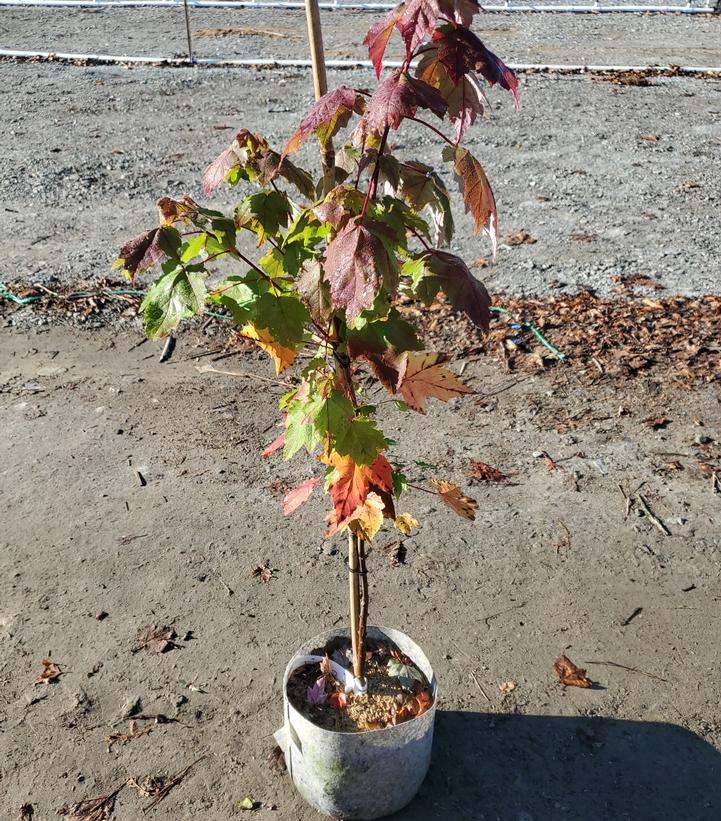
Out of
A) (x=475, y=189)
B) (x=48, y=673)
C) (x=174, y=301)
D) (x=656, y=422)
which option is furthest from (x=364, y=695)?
(x=656, y=422)

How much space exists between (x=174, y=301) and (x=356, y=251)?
42 centimetres

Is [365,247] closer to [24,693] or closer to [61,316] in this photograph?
[24,693]

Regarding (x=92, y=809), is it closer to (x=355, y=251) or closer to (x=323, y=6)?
(x=355, y=251)

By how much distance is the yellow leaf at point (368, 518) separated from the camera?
7.16 ft

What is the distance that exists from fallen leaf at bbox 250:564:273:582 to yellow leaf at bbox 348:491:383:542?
1.48 meters

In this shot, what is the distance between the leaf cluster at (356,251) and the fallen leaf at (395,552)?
4.42ft

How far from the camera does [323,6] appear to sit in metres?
14.4

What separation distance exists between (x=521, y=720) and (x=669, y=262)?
4058mm

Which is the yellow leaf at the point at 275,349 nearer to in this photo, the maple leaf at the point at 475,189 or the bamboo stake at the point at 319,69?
the bamboo stake at the point at 319,69

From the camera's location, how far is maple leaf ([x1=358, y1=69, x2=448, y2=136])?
1680 millimetres

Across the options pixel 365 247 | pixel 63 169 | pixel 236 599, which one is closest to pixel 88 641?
pixel 236 599

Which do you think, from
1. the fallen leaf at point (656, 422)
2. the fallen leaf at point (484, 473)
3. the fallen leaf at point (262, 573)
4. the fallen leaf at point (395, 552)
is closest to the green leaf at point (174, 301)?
the fallen leaf at point (262, 573)

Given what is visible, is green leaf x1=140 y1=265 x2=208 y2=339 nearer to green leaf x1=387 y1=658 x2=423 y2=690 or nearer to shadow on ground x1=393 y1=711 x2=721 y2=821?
green leaf x1=387 y1=658 x2=423 y2=690

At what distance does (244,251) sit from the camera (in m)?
6.47
